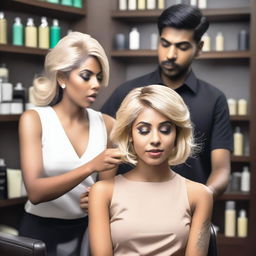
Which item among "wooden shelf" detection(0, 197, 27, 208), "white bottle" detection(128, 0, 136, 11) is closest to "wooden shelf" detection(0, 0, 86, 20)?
"white bottle" detection(128, 0, 136, 11)

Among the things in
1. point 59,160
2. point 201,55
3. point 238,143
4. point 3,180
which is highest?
point 201,55

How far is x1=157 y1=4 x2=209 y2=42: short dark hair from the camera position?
6.61 ft

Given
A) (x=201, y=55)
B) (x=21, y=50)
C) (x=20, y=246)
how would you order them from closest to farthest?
(x=20, y=246)
(x=21, y=50)
(x=201, y=55)

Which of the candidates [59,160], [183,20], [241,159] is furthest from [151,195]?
[241,159]

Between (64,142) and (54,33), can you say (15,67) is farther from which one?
(64,142)

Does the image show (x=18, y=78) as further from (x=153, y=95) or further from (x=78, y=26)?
(x=153, y=95)

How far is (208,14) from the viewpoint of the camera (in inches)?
147

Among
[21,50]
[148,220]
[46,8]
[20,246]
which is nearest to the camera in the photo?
[148,220]

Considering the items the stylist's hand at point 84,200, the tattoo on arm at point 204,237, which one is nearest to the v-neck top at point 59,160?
the stylist's hand at point 84,200

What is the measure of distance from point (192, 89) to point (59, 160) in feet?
2.17

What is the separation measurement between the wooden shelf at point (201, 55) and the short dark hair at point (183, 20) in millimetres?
1686

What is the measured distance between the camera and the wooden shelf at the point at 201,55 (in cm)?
372

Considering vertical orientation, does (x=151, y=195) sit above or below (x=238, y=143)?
above

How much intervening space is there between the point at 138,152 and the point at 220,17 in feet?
8.53
